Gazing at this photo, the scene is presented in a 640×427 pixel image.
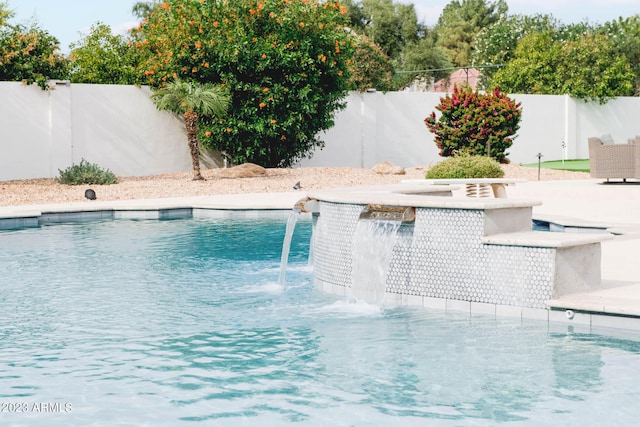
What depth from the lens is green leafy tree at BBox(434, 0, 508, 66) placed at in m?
60.7

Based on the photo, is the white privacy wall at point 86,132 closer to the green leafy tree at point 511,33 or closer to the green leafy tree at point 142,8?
the green leafy tree at point 142,8

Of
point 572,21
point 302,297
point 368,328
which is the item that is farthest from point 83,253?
point 572,21

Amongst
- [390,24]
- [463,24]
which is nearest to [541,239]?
[390,24]

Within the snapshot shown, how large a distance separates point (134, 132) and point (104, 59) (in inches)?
190

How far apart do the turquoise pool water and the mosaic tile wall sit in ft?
0.79

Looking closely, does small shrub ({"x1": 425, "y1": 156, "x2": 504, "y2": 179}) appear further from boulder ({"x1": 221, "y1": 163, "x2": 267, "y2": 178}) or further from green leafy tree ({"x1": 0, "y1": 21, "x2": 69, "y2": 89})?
green leafy tree ({"x1": 0, "y1": 21, "x2": 69, "y2": 89})

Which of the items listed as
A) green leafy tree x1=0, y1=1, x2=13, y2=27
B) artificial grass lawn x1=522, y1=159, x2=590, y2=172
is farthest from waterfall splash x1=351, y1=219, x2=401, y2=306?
artificial grass lawn x1=522, y1=159, x2=590, y2=172

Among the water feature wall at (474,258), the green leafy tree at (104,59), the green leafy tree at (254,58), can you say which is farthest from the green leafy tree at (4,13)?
the water feature wall at (474,258)

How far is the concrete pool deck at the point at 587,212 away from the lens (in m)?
6.36

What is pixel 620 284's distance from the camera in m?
7.14

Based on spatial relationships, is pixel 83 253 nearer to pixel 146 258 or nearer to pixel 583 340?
pixel 146 258

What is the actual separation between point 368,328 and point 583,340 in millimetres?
1550

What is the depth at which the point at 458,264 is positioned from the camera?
7.15 m

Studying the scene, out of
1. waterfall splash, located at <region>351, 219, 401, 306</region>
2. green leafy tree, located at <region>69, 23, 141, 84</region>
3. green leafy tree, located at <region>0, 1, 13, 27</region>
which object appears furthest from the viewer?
green leafy tree, located at <region>69, 23, 141, 84</region>
